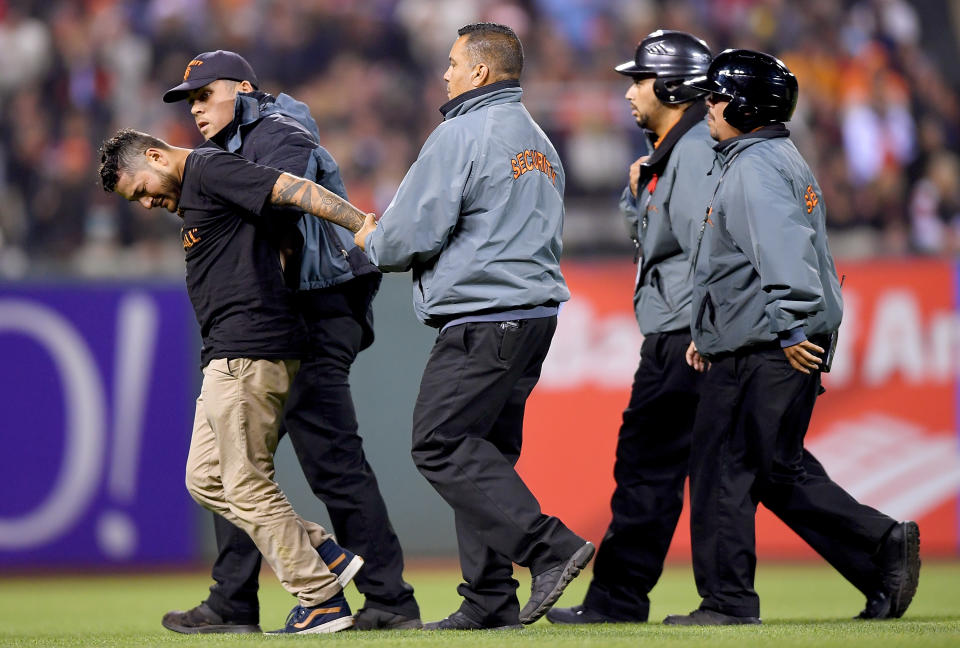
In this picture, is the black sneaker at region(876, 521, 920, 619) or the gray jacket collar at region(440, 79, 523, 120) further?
the black sneaker at region(876, 521, 920, 619)

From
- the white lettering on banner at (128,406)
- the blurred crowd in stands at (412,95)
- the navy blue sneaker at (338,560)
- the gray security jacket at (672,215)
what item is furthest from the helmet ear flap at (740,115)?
the white lettering on banner at (128,406)

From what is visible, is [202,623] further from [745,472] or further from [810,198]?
[810,198]

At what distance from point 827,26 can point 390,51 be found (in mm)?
4335

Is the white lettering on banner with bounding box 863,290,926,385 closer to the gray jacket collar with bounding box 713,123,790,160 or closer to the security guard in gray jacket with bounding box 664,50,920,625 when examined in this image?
the security guard in gray jacket with bounding box 664,50,920,625

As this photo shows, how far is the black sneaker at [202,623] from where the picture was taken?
5.54m

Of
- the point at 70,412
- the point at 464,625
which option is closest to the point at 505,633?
the point at 464,625

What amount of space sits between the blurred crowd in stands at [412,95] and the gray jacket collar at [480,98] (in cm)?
466

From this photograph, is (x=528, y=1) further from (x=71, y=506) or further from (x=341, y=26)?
(x=71, y=506)

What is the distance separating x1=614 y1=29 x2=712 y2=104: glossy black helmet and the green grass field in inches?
90.5

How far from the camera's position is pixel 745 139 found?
5.34 meters

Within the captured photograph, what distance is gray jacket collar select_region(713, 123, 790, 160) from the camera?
5.34 m

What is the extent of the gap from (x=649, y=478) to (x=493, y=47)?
1.99m

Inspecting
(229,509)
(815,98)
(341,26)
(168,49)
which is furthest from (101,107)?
(229,509)

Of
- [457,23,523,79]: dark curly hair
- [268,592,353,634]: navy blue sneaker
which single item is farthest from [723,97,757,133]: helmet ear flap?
[268,592,353,634]: navy blue sneaker
